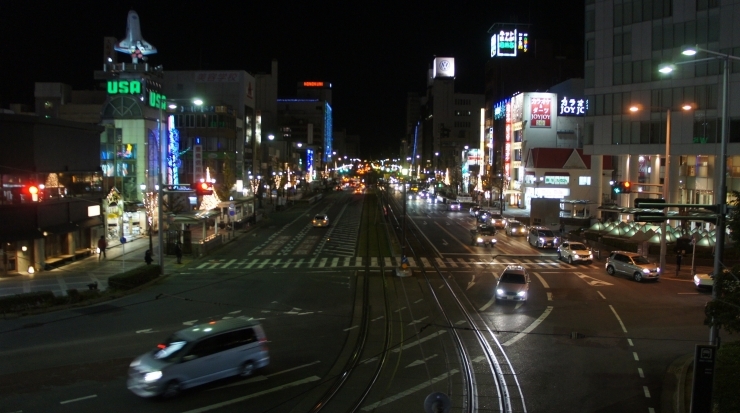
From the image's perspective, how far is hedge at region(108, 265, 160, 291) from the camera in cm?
2877

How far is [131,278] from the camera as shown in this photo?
29.3 m

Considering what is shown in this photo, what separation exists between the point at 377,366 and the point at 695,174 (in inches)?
2188

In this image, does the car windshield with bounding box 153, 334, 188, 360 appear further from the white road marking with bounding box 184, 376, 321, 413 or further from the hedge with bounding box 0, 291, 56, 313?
the hedge with bounding box 0, 291, 56, 313

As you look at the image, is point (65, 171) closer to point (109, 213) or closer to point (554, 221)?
point (109, 213)

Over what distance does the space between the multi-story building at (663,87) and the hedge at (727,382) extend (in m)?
35.4

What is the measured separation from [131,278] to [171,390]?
16.5 m

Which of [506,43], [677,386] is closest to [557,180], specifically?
[506,43]

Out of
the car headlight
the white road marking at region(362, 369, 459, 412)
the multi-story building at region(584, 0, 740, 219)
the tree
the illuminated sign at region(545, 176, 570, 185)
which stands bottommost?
the white road marking at region(362, 369, 459, 412)

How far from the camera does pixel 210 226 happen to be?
61.9 m

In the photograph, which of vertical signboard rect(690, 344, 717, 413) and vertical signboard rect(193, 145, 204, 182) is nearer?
vertical signboard rect(690, 344, 717, 413)

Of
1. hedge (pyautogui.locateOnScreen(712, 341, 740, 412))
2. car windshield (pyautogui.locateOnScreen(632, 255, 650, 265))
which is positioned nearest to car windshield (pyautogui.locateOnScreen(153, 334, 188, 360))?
hedge (pyautogui.locateOnScreen(712, 341, 740, 412))

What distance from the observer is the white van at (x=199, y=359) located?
14.0m

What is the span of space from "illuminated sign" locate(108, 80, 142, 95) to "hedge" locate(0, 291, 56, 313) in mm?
39084

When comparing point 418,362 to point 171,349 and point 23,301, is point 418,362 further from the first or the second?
point 23,301
